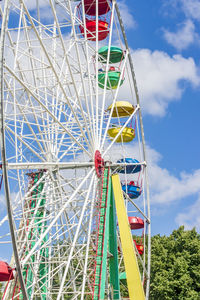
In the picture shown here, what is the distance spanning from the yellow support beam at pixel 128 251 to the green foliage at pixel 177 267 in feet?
39.1

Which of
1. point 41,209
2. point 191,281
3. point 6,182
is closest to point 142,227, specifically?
point 41,209

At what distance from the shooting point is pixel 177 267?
25891 millimetres

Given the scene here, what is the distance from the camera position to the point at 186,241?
2728 centimetres

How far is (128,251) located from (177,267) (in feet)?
43.0

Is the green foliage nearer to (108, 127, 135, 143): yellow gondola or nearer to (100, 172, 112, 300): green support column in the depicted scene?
(108, 127, 135, 143): yellow gondola

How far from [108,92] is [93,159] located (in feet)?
12.0

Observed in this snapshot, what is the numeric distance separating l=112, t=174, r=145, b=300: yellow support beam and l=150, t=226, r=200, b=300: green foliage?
11926mm

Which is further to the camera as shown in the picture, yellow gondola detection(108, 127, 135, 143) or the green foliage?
the green foliage

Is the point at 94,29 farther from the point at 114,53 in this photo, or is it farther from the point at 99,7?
the point at 114,53

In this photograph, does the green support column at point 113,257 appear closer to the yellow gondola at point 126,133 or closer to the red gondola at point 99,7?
the yellow gondola at point 126,133

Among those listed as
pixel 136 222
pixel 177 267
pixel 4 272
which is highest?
pixel 136 222

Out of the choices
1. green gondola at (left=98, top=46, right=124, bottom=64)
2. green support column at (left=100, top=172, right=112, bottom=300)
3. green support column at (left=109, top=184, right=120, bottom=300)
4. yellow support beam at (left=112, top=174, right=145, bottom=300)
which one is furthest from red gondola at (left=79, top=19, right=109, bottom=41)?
green support column at (left=109, top=184, right=120, bottom=300)

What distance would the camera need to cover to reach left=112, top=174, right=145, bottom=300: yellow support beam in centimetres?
1338


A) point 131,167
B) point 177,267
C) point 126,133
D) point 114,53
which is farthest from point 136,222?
point 177,267
